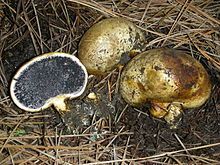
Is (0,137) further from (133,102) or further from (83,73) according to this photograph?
(133,102)

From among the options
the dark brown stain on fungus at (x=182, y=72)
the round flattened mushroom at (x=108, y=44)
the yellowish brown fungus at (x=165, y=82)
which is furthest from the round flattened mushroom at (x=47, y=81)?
the dark brown stain on fungus at (x=182, y=72)

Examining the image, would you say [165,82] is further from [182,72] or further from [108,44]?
[108,44]

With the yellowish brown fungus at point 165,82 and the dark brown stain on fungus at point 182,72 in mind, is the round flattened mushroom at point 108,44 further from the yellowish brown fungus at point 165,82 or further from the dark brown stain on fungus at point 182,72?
the dark brown stain on fungus at point 182,72

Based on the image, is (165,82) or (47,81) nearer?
(165,82)

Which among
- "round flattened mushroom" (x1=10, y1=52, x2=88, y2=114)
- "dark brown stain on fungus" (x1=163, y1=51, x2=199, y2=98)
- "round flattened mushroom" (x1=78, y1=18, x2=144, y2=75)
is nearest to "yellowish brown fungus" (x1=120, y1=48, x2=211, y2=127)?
"dark brown stain on fungus" (x1=163, y1=51, x2=199, y2=98)

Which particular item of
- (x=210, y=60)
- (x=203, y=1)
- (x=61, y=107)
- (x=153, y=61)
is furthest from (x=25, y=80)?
(x=203, y=1)

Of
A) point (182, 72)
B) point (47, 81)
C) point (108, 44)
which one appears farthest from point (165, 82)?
point (47, 81)
